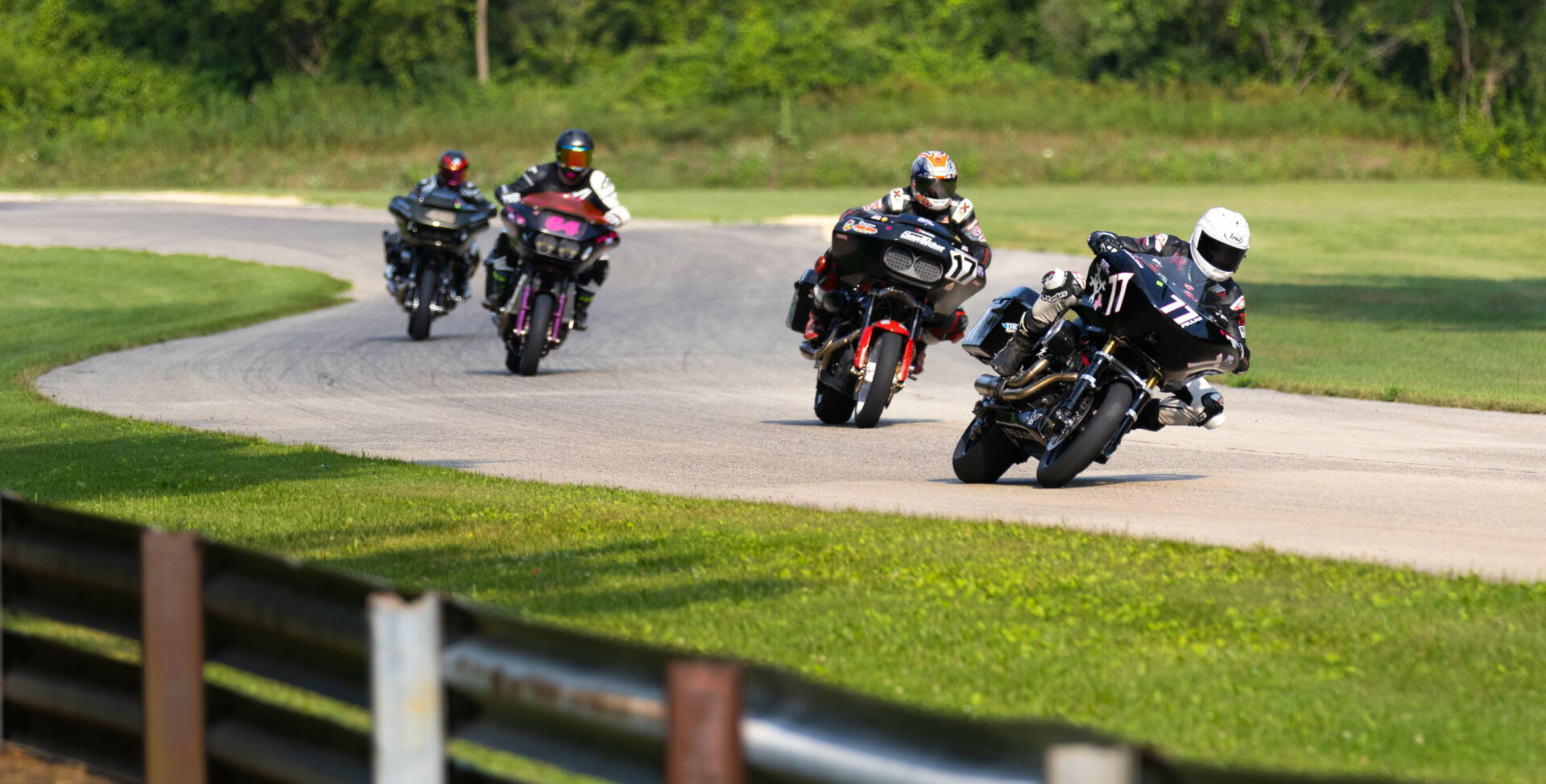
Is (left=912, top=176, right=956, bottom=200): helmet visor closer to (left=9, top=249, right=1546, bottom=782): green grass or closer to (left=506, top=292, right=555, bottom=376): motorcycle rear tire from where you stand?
(left=9, top=249, right=1546, bottom=782): green grass

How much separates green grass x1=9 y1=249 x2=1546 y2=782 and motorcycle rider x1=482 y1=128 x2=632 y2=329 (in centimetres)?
645

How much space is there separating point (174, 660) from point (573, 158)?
43.1 feet

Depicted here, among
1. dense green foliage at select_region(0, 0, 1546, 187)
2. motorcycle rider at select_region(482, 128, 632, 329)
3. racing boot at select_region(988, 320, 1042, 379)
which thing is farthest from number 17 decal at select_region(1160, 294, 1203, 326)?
dense green foliage at select_region(0, 0, 1546, 187)

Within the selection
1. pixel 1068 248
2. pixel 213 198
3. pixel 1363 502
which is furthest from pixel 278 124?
pixel 1363 502

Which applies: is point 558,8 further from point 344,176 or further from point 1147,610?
point 1147,610

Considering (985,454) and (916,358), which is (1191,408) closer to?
(985,454)

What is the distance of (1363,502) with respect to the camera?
9625 millimetres

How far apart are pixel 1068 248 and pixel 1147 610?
29.2 m

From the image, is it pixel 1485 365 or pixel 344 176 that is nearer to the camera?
pixel 1485 365

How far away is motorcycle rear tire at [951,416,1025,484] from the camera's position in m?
10.6

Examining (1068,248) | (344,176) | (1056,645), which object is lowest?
(344,176)

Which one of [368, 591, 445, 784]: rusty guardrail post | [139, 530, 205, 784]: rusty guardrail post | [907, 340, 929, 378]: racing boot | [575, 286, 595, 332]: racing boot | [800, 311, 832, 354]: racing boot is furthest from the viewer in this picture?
[575, 286, 595, 332]: racing boot

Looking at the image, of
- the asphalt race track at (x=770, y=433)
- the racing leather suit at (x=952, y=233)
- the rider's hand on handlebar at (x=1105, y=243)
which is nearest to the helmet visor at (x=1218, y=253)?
the rider's hand on handlebar at (x=1105, y=243)

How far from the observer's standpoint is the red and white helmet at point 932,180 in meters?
13.3
